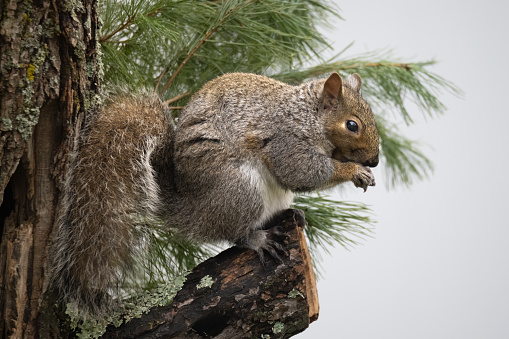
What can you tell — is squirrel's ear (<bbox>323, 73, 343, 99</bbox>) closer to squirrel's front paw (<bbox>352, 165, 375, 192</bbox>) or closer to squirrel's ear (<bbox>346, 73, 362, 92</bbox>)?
squirrel's ear (<bbox>346, 73, 362, 92</bbox>)

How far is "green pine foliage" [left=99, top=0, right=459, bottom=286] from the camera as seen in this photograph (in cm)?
182

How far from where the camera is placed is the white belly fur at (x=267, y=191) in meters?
1.73

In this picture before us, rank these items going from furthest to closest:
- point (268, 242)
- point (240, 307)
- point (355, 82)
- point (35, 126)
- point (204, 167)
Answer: point (355, 82) → point (204, 167) → point (268, 242) → point (240, 307) → point (35, 126)

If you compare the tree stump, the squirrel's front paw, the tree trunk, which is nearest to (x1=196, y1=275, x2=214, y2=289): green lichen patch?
the tree stump

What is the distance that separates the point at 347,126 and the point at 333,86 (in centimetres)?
15

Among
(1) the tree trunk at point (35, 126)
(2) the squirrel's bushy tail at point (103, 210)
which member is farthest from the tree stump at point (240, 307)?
(1) the tree trunk at point (35, 126)

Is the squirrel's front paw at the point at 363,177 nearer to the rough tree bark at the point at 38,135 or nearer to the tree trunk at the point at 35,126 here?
the rough tree bark at the point at 38,135

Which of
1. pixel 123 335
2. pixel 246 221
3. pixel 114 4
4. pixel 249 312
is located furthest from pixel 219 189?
pixel 114 4

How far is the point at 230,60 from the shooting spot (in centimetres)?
216

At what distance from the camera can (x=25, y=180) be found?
1.36 metres

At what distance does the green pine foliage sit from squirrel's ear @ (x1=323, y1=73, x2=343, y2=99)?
0.56 ft

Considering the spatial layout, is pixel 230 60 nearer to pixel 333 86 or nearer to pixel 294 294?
pixel 333 86

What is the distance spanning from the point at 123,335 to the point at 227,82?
94cm

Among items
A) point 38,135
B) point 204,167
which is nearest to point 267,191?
point 204,167
